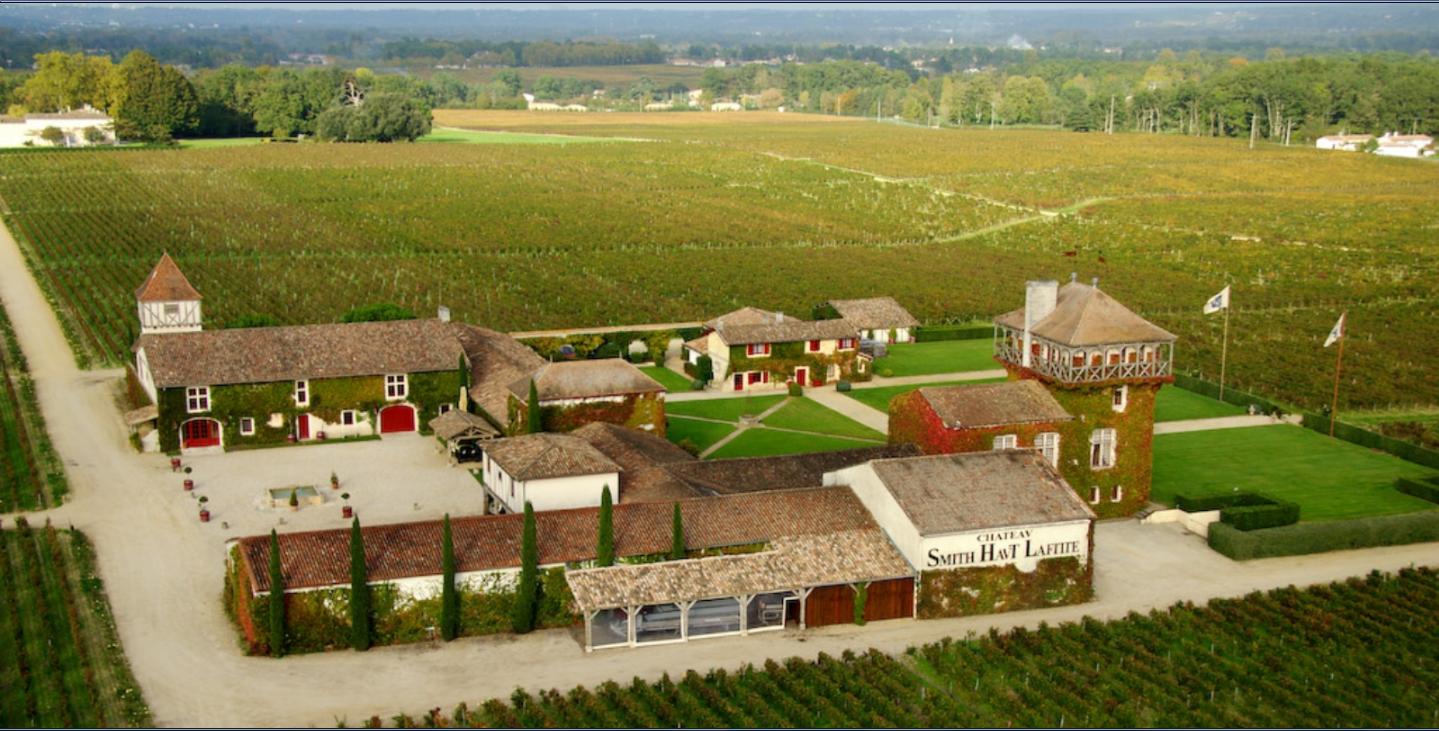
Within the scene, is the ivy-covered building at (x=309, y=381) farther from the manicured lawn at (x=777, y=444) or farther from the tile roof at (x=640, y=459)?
the manicured lawn at (x=777, y=444)

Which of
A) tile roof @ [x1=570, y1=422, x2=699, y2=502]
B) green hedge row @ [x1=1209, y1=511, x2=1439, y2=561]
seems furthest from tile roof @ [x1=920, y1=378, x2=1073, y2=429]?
tile roof @ [x1=570, y1=422, x2=699, y2=502]

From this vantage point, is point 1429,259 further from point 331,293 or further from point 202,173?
point 202,173

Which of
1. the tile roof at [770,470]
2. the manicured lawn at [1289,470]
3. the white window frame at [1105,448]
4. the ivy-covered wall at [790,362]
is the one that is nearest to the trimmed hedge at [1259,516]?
the manicured lawn at [1289,470]

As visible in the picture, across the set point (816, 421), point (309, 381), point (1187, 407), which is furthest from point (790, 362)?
point (309, 381)

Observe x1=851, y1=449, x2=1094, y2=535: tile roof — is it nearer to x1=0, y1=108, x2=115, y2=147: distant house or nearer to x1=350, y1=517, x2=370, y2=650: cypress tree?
x1=350, y1=517, x2=370, y2=650: cypress tree

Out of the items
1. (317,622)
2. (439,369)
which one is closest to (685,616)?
(317,622)

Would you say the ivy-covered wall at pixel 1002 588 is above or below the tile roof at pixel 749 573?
below

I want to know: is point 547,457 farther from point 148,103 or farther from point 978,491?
point 148,103
